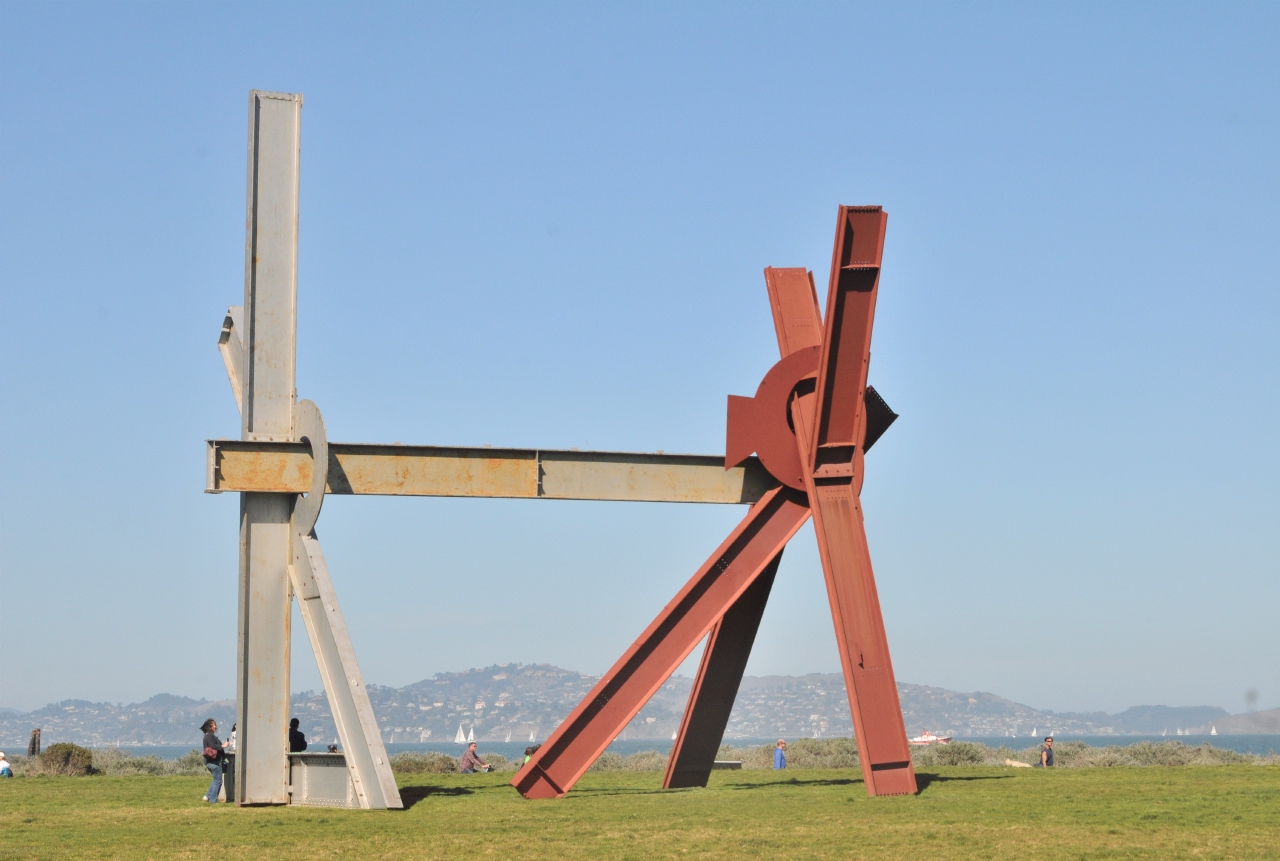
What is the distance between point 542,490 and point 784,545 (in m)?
3.28

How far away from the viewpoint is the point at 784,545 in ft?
61.8

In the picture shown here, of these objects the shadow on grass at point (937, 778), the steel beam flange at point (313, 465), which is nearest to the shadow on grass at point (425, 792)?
the steel beam flange at point (313, 465)

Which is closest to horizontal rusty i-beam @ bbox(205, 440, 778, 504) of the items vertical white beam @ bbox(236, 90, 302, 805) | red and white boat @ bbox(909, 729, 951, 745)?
vertical white beam @ bbox(236, 90, 302, 805)

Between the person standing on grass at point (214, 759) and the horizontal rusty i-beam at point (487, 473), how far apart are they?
11.2ft

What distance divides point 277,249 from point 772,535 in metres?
7.28

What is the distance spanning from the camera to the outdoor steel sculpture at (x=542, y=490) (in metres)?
17.5

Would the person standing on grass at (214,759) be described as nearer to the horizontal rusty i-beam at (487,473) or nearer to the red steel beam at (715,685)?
the horizontal rusty i-beam at (487,473)

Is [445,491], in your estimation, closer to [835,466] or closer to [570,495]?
[570,495]

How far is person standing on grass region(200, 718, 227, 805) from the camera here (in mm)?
18422

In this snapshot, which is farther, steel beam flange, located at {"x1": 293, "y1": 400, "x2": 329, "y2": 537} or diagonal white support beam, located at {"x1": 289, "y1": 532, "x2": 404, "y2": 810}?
steel beam flange, located at {"x1": 293, "y1": 400, "x2": 329, "y2": 537}

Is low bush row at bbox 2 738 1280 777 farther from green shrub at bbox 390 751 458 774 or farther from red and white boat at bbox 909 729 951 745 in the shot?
red and white boat at bbox 909 729 951 745

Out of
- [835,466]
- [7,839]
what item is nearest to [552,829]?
[7,839]

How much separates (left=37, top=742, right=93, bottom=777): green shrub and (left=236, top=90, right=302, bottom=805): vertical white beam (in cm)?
1097

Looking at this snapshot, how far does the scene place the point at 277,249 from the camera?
18281 mm
